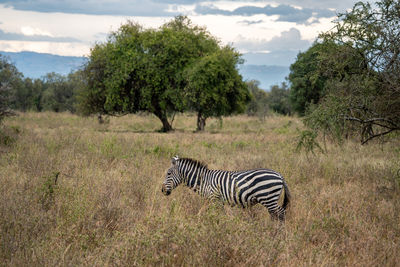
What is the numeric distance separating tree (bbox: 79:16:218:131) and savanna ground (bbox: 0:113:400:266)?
15408 mm

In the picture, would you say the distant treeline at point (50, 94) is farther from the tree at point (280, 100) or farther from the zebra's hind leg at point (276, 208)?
the zebra's hind leg at point (276, 208)

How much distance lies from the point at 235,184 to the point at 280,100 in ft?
191

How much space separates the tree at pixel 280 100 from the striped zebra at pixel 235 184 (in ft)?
161

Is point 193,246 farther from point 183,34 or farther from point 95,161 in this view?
point 183,34

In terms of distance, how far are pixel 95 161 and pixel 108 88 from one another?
16.6 meters

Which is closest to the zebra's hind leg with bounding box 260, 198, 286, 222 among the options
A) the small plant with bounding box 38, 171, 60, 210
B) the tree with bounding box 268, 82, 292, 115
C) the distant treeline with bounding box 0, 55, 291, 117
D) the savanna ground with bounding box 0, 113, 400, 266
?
the savanna ground with bounding box 0, 113, 400, 266

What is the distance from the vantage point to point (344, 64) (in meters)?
8.24

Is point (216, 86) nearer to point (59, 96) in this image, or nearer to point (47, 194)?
point (47, 194)

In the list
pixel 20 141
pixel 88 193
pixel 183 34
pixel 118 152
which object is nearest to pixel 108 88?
Result: pixel 183 34

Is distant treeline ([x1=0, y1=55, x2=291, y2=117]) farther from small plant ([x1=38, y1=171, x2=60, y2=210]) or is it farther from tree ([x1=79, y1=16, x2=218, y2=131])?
small plant ([x1=38, y1=171, x2=60, y2=210])

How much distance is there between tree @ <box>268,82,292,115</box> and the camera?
191 ft

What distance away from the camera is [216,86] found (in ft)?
87.5

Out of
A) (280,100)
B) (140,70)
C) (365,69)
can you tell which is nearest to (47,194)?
(365,69)

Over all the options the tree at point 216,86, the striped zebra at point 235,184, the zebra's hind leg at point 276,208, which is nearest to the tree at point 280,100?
the tree at point 216,86
